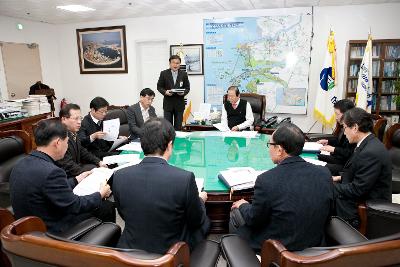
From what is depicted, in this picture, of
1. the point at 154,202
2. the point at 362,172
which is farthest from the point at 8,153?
the point at 362,172

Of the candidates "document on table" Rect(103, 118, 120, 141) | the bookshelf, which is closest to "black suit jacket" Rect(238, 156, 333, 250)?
"document on table" Rect(103, 118, 120, 141)

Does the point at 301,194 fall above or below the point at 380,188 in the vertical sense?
above

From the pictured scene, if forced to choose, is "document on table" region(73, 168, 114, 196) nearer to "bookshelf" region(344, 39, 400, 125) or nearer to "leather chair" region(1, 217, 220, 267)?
"leather chair" region(1, 217, 220, 267)

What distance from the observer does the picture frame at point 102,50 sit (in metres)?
6.64

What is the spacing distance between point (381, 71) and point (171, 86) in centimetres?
366

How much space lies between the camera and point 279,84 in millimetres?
5867

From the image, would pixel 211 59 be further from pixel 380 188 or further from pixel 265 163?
pixel 380 188

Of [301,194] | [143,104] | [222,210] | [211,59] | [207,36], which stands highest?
[207,36]

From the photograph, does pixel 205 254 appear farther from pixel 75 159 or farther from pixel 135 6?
pixel 135 6

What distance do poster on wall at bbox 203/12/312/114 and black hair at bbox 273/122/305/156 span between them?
449 cm

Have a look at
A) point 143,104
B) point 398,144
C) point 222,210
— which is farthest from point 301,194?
point 143,104

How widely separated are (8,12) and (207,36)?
3792 mm

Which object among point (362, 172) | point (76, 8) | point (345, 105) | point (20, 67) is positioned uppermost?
point (76, 8)

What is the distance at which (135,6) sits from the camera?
17.3 ft
